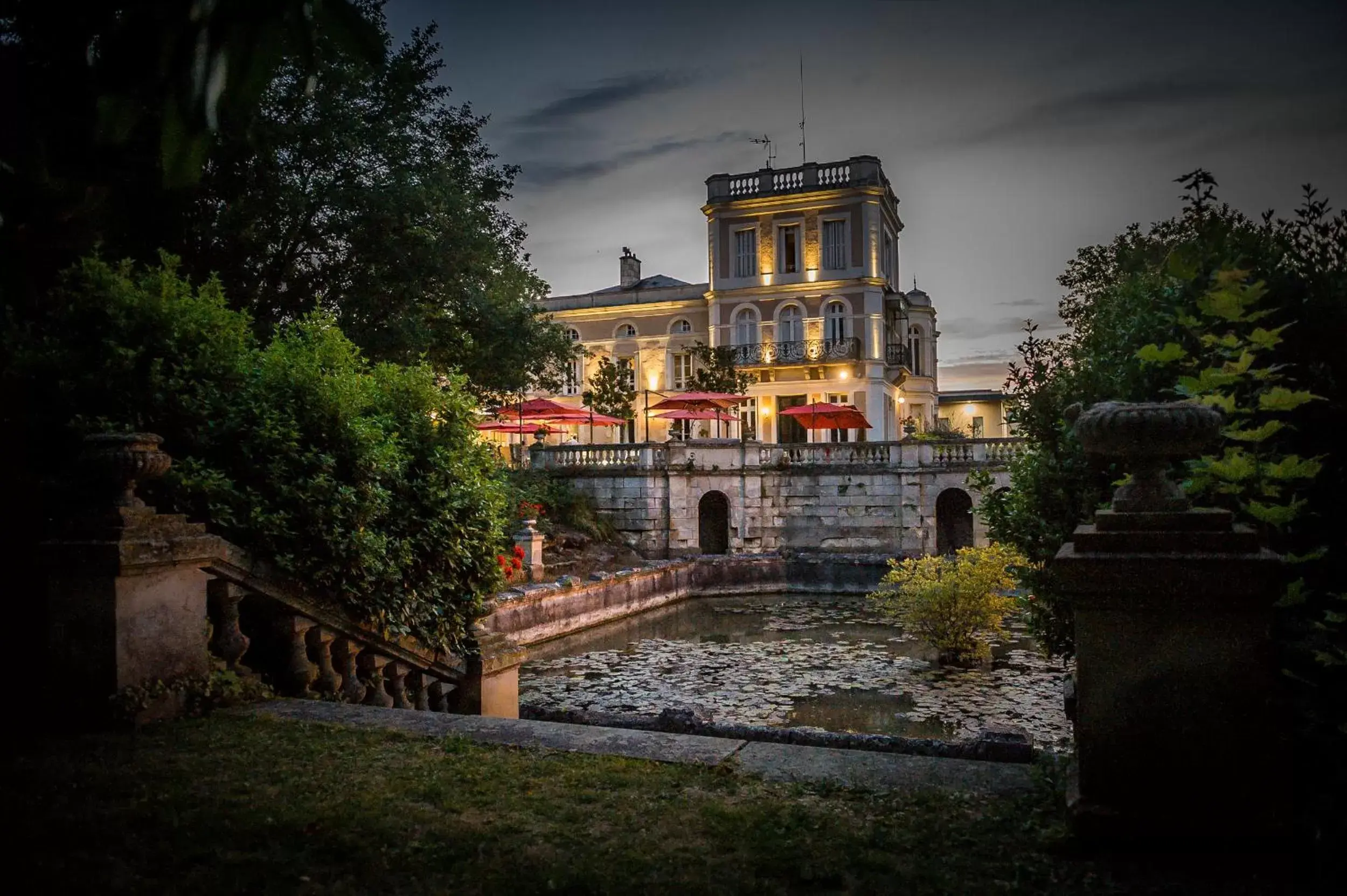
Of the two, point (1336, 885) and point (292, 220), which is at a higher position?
point (292, 220)

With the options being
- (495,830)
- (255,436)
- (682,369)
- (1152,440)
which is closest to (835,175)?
(682,369)

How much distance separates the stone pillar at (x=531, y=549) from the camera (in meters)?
16.9

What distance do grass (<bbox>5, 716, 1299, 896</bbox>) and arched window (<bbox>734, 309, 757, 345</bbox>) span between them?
31.6 metres

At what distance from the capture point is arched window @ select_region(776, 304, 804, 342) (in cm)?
3453

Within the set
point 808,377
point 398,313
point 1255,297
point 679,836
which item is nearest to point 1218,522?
point 1255,297

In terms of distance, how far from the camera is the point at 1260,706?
290 cm

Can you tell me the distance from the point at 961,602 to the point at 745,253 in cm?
2591

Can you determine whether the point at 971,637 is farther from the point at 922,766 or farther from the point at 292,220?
the point at 292,220

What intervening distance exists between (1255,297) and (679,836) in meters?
2.88

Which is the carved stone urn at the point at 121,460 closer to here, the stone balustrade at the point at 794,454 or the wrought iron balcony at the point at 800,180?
the stone balustrade at the point at 794,454

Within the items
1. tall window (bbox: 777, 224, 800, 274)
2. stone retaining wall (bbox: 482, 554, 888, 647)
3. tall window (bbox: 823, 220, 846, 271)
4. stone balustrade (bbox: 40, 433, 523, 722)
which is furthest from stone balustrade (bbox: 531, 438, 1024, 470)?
stone balustrade (bbox: 40, 433, 523, 722)

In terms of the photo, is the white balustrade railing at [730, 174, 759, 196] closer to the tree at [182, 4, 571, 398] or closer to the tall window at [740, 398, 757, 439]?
the tall window at [740, 398, 757, 439]

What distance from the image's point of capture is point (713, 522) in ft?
84.6

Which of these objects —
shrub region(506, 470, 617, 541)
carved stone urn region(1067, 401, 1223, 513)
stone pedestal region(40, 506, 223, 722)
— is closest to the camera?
carved stone urn region(1067, 401, 1223, 513)
